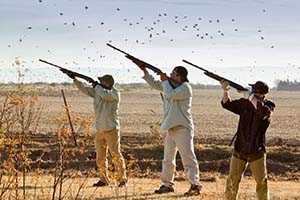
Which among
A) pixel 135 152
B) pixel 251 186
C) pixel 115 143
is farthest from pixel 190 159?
pixel 135 152

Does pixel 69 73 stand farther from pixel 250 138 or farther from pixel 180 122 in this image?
pixel 250 138

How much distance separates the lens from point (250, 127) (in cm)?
854

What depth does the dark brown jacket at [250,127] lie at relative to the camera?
849 cm

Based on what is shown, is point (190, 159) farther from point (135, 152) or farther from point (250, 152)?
point (135, 152)

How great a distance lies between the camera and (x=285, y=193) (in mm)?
11438

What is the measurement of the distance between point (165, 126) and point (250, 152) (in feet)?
6.55

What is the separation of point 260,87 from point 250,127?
561mm

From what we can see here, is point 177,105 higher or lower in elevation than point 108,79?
lower

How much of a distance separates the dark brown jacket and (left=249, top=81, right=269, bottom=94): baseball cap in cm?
A: 16

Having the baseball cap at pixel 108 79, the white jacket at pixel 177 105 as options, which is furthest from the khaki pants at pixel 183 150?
the baseball cap at pixel 108 79

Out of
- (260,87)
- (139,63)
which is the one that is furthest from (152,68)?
(260,87)

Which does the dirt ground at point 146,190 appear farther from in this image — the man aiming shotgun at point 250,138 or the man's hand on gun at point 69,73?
the man's hand on gun at point 69,73

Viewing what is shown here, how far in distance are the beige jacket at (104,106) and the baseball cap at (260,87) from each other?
10.9ft

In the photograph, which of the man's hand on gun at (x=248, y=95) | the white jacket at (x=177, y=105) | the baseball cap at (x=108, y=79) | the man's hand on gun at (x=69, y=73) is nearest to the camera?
the man's hand on gun at (x=248, y=95)
